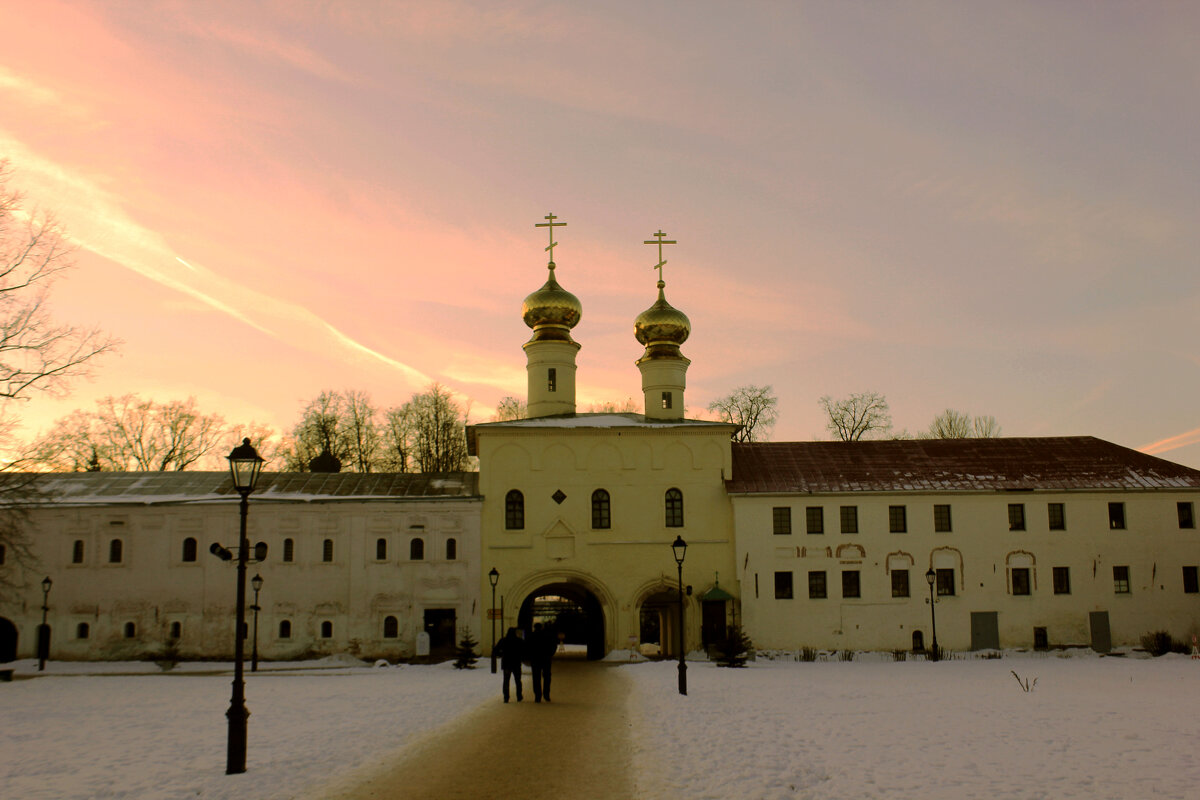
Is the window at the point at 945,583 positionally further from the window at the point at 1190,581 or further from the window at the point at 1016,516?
the window at the point at 1190,581

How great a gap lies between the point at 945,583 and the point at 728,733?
22.2 m

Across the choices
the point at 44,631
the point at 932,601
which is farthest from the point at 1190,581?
the point at 44,631

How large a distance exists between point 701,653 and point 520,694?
1558cm

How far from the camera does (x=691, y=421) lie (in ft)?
113

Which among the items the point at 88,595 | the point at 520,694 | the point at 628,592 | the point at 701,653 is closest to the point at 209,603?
the point at 88,595

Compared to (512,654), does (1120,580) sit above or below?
above

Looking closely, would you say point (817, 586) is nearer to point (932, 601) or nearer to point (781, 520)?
point (781, 520)

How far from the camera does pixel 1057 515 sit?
3388 cm

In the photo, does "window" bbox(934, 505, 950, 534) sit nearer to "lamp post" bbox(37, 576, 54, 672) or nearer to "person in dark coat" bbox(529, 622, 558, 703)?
"person in dark coat" bbox(529, 622, 558, 703)

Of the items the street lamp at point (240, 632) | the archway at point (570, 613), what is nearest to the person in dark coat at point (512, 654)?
the archway at point (570, 613)

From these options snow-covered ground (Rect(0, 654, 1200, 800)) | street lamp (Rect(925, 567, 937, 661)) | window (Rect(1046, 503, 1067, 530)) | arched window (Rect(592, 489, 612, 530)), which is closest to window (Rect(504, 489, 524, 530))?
arched window (Rect(592, 489, 612, 530))

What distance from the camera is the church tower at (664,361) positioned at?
35.8m

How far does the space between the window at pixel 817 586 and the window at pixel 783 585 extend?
0.72 m

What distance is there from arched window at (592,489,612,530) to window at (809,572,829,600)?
277 inches
